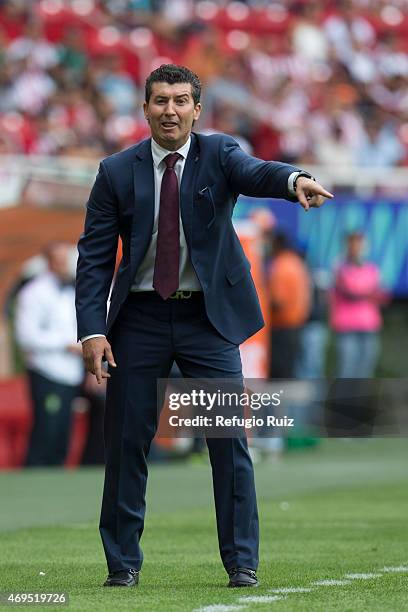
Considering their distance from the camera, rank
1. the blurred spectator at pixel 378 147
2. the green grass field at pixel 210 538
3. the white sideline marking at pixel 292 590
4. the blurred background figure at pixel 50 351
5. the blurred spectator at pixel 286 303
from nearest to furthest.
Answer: the green grass field at pixel 210 538
the white sideline marking at pixel 292 590
the blurred background figure at pixel 50 351
the blurred spectator at pixel 286 303
the blurred spectator at pixel 378 147

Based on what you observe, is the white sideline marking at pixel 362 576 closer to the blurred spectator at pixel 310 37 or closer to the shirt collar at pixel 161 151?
the shirt collar at pixel 161 151

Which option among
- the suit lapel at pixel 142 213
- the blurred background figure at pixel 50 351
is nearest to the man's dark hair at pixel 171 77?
the suit lapel at pixel 142 213

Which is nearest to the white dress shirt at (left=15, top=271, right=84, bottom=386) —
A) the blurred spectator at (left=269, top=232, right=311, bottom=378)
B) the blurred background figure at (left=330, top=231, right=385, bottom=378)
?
the blurred spectator at (left=269, top=232, right=311, bottom=378)

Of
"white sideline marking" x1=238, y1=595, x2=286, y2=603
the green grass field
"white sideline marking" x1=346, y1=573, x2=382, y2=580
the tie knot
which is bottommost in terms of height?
the green grass field

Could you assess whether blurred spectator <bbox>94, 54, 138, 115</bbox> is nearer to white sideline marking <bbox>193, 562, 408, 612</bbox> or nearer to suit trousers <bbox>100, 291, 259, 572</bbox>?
white sideline marking <bbox>193, 562, 408, 612</bbox>

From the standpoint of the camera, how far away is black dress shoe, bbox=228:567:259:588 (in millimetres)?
6293

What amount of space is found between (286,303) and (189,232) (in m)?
10.0

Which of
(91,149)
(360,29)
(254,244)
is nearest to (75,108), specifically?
(91,149)

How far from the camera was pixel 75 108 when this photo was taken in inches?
749

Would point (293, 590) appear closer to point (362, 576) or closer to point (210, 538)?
point (362, 576)

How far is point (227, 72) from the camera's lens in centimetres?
2023

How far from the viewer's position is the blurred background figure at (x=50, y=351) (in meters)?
14.4

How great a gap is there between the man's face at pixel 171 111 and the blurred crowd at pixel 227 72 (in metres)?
10.0

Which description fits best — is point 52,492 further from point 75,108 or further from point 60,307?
point 75,108
